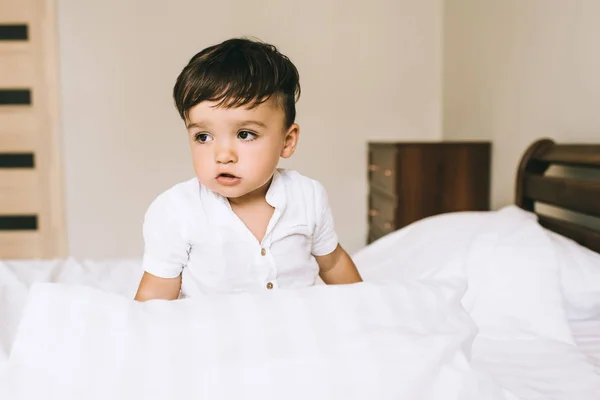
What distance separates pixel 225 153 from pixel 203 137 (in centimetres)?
6

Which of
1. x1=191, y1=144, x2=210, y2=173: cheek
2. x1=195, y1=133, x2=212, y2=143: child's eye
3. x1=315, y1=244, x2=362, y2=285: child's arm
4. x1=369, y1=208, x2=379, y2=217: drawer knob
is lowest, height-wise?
x1=369, y1=208, x2=379, y2=217: drawer knob

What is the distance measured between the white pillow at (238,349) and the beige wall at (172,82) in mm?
2947

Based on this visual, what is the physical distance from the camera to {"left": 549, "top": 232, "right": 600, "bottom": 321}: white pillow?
1.28 m

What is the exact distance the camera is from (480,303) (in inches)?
49.7

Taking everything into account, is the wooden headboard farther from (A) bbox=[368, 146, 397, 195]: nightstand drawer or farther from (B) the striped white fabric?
(A) bbox=[368, 146, 397, 195]: nightstand drawer

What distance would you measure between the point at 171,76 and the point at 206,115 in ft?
9.05

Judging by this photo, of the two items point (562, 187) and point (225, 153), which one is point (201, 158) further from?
point (562, 187)

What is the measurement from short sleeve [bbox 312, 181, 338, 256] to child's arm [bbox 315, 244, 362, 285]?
0.03 m

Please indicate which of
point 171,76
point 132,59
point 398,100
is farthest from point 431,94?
point 132,59

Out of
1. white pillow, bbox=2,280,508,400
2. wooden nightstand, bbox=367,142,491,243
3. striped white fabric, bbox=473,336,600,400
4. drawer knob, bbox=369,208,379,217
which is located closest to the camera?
white pillow, bbox=2,280,508,400

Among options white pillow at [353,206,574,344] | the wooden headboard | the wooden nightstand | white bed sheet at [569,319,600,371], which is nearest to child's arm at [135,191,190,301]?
white pillow at [353,206,574,344]

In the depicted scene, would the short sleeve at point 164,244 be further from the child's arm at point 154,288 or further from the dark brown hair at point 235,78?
the dark brown hair at point 235,78

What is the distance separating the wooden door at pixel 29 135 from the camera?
3.50 m

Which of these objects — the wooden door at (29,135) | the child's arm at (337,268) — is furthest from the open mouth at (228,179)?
the wooden door at (29,135)
